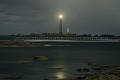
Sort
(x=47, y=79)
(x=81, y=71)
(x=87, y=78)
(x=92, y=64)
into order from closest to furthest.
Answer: (x=87, y=78)
(x=47, y=79)
(x=81, y=71)
(x=92, y=64)

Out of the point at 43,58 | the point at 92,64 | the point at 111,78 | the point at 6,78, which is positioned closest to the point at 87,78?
the point at 111,78

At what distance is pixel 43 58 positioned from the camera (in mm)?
106375

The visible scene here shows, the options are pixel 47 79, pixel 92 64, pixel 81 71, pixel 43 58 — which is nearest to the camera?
pixel 47 79

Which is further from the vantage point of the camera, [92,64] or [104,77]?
[92,64]

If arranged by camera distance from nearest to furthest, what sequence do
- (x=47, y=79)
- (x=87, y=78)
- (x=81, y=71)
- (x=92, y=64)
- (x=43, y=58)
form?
(x=87, y=78), (x=47, y=79), (x=81, y=71), (x=92, y=64), (x=43, y=58)

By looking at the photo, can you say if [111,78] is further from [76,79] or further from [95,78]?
[76,79]

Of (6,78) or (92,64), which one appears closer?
(6,78)

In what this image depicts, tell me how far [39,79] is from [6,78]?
616 cm

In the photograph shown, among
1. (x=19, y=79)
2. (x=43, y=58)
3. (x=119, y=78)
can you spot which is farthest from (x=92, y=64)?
(x=119, y=78)

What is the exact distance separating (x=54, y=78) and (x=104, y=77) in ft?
41.9

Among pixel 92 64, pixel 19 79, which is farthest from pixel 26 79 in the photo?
pixel 92 64

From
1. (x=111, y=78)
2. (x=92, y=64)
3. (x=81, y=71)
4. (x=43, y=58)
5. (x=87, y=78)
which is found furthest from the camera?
(x=43, y=58)

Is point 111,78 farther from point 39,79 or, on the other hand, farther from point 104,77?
point 39,79

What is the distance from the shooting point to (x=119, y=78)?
47.9 metres
